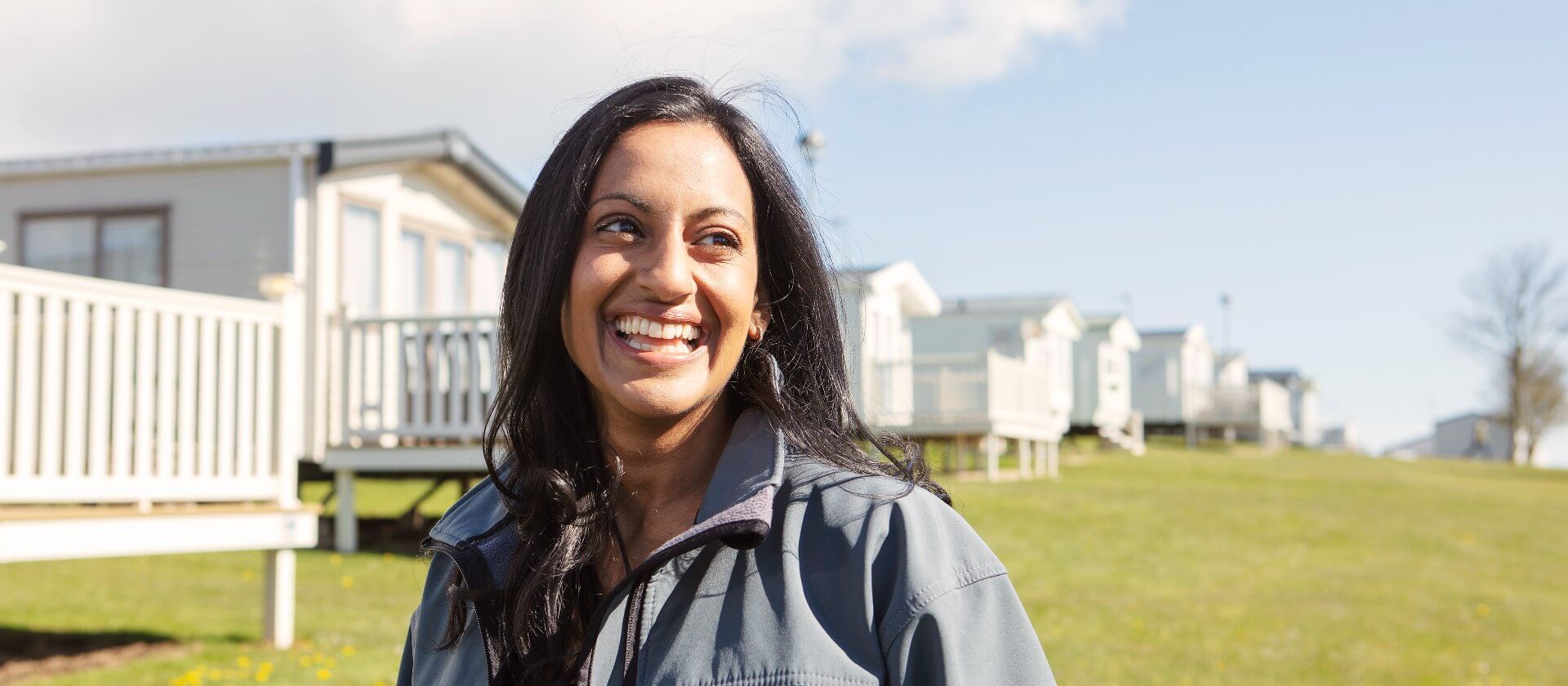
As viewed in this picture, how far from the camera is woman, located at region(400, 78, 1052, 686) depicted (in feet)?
5.34

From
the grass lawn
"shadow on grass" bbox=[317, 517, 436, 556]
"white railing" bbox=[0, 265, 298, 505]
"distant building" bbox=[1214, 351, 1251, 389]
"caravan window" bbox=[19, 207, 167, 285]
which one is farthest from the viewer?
"distant building" bbox=[1214, 351, 1251, 389]

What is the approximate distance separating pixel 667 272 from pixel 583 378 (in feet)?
1.28

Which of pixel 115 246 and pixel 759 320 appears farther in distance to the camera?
pixel 115 246

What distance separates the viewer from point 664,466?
204 centimetres

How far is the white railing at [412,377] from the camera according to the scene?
43.0 ft

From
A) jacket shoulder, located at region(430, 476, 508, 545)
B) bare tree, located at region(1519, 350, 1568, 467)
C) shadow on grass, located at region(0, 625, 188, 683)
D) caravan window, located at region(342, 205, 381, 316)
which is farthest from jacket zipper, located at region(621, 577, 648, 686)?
bare tree, located at region(1519, 350, 1568, 467)

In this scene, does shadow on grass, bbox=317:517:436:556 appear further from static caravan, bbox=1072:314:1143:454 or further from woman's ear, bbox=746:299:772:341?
static caravan, bbox=1072:314:1143:454

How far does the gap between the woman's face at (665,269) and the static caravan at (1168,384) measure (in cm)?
4718

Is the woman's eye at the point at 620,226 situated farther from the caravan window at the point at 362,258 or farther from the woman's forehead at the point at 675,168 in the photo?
the caravan window at the point at 362,258

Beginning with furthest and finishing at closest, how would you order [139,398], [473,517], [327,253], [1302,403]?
[1302,403]
[327,253]
[139,398]
[473,517]

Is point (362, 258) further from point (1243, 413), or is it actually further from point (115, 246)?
point (1243, 413)

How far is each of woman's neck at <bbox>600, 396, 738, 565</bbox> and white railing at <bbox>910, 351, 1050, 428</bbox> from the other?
21559 mm

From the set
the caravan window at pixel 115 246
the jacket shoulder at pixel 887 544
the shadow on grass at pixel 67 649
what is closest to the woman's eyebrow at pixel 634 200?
the jacket shoulder at pixel 887 544

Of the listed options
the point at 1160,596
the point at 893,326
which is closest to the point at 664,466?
the point at 1160,596
